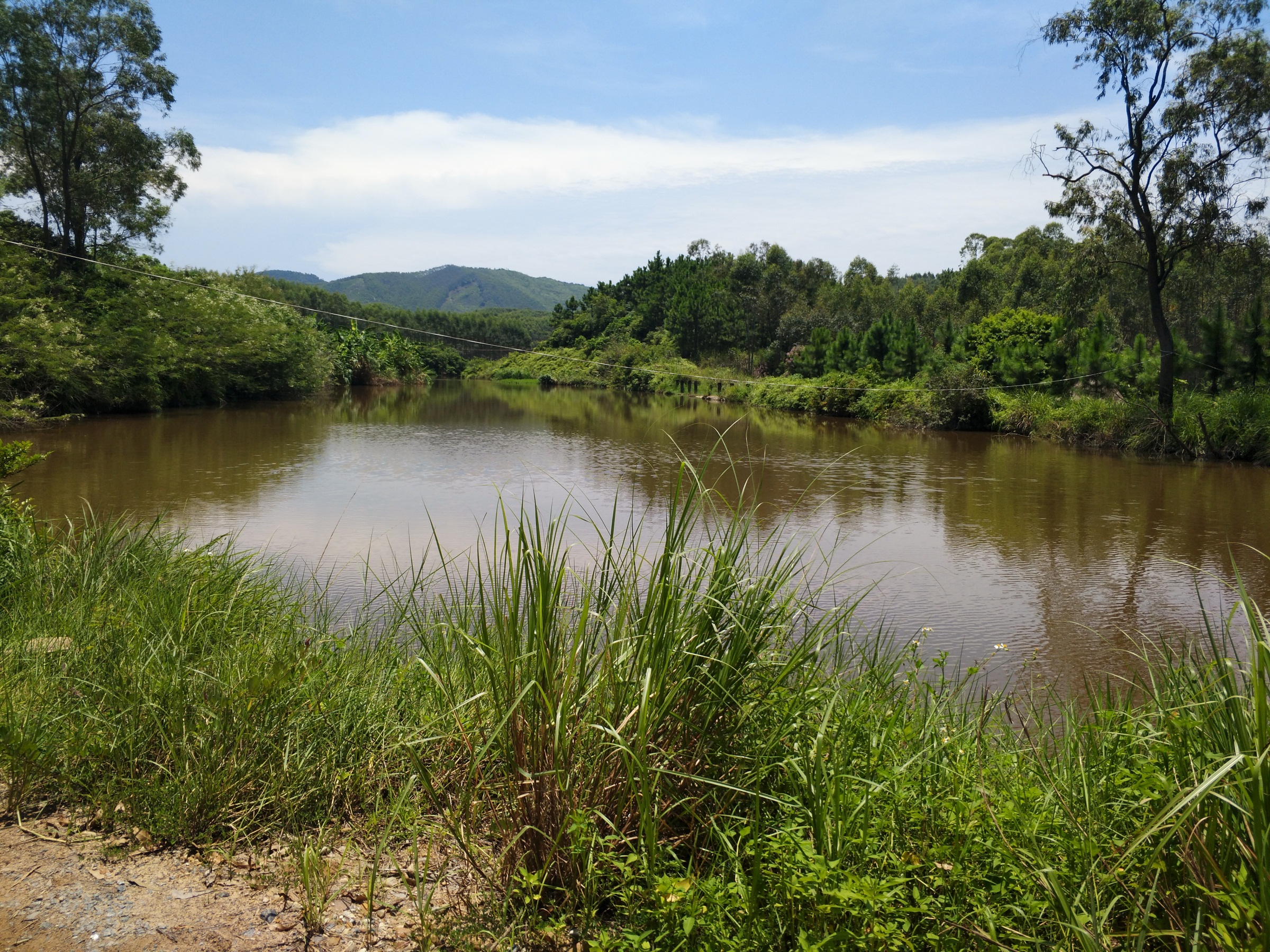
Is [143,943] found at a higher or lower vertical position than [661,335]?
lower

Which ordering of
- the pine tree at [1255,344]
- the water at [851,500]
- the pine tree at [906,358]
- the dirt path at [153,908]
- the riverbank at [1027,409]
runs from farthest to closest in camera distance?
1. the pine tree at [906,358]
2. the pine tree at [1255,344]
3. the riverbank at [1027,409]
4. the water at [851,500]
5. the dirt path at [153,908]

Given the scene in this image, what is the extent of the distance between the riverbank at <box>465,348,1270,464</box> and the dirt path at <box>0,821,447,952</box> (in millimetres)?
5411

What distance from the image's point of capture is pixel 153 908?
6.31 feet

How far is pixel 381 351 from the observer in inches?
1873

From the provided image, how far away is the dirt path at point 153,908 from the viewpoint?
1830 mm

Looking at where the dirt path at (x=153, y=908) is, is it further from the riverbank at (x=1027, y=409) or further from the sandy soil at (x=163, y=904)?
the riverbank at (x=1027, y=409)

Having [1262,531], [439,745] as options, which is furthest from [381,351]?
[439,745]

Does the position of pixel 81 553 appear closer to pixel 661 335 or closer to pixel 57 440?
pixel 57 440

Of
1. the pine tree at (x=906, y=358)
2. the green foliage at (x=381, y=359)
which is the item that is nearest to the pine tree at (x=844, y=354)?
the pine tree at (x=906, y=358)

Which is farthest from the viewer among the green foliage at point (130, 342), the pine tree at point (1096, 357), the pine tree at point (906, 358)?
the pine tree at point (906, 358)

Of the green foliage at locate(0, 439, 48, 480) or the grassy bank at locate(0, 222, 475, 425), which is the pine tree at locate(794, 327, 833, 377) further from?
the green foliage at locate(0, 439, 48, 480)

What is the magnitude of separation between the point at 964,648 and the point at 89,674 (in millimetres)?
4817

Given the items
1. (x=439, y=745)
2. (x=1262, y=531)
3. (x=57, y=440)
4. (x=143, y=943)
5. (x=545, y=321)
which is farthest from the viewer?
(x=545, y=321)

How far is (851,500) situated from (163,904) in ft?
33.5
